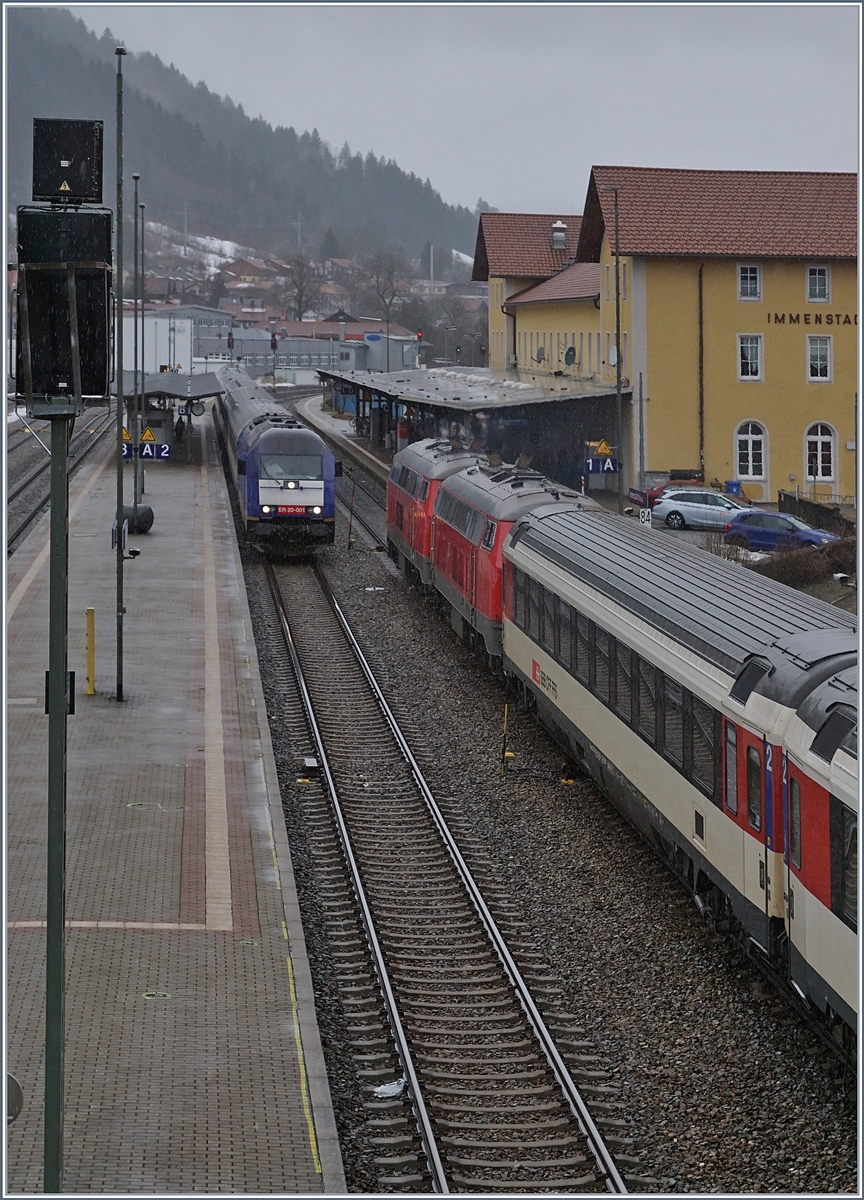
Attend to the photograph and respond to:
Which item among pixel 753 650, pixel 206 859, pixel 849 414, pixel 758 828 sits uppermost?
pixel 849 414

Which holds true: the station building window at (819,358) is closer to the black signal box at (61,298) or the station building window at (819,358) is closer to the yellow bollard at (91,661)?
the yellow bollard at (91,661)

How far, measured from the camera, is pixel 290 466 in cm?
3200

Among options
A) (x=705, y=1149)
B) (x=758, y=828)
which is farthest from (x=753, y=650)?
(x=705, y=1149)

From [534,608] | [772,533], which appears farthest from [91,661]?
[772,533]

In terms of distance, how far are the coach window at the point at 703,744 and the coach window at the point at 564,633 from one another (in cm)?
458

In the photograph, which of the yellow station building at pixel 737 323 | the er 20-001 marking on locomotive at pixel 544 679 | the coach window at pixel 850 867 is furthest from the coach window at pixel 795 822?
the yellow station building at pixel 737 323

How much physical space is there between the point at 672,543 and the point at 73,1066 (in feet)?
33.8

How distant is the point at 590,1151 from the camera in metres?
9.04

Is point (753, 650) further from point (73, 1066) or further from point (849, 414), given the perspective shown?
point (849, 414)

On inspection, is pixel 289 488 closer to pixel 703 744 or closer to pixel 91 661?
pixel 91 661

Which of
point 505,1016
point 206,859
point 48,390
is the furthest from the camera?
point 206,859

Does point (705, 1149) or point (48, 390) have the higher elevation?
point (48, 390)

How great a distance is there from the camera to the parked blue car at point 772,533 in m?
34.7

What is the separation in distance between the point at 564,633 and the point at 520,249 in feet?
156
